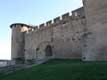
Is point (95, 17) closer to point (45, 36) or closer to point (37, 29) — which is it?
point (45, 36)

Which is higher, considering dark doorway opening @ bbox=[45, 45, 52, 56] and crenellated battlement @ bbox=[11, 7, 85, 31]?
crenellated battlement @ bbox=[11, 7, 85, 31]

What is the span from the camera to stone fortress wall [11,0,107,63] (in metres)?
10.5

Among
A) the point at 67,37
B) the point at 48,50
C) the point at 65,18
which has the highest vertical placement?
the point at 65,18

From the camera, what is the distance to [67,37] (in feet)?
48.5

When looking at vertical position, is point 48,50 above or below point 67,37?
below

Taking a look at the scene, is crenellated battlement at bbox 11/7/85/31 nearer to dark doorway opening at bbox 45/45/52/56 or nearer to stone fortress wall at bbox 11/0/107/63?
stone fortress wall at bbox 11/0/107/63

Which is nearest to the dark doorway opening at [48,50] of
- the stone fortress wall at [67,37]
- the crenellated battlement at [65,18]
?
the stone fortress wall at [67,37]

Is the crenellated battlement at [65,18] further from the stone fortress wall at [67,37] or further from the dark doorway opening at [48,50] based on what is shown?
the dark doorway opening at [48,50]

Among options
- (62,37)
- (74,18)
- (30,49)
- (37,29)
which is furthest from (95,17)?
(30,49)

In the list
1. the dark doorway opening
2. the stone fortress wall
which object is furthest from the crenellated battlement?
the dark doorway opening

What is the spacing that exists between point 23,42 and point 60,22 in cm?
635

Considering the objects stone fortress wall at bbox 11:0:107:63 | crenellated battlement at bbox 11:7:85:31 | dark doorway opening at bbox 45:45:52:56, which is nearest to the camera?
stone fortress wall at bbox 11:0:107:63

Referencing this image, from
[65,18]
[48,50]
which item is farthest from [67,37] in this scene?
[48,50]

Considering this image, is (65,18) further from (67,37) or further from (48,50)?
(48,50)
